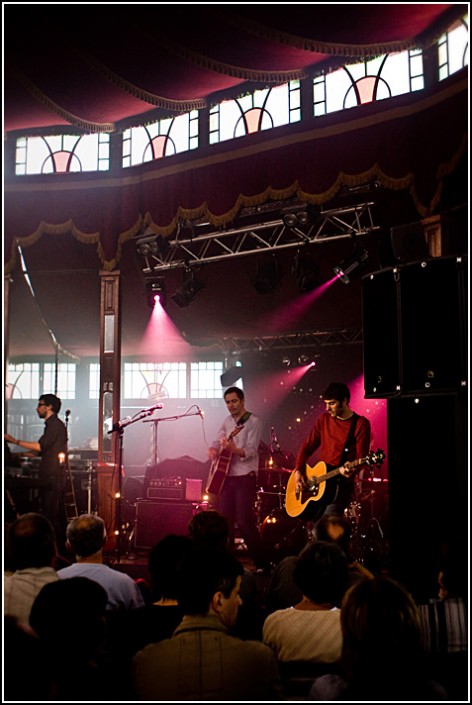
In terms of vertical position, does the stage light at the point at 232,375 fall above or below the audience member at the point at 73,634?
above

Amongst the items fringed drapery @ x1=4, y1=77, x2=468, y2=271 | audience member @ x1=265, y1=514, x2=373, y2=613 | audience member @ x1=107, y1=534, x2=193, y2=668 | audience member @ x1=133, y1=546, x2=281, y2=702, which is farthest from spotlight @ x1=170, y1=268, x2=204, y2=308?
audience member @ x1=133, y1=546, x2=281, y2=702

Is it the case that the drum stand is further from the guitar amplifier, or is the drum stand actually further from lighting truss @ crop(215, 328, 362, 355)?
lighting truss @ crop(215, 328, 362, 355)

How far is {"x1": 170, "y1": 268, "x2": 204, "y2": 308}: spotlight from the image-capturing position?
28.3 ft

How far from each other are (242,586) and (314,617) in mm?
733

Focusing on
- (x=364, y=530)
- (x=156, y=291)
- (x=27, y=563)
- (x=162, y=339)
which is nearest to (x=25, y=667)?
(x=27, y=563)

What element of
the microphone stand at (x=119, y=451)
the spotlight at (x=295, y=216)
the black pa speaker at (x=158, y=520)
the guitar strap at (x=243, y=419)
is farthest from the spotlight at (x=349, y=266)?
the black pa speaker at (x=158, y=520)

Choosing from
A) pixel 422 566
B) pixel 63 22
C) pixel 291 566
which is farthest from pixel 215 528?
pixel 63 22

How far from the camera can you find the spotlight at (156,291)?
29.0ft

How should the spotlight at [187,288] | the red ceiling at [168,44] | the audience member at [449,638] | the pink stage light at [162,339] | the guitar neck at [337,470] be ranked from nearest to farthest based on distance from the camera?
the audience member at [449,638], the red ceiling at [168,44], the guitar neck at [337,470], the spotlight at [187,288], the pink stage light at [162,339]

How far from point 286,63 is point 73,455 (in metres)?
5.60

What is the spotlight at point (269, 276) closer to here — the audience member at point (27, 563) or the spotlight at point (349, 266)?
the spotlight at point (349, 266)

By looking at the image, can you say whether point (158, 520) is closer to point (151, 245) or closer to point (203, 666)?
point (151, 245)

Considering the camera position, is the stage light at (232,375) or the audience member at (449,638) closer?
the audience member at (449,638)

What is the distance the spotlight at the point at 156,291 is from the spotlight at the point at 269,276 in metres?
1.25
